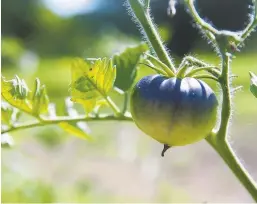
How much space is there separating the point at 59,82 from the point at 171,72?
35.8ft

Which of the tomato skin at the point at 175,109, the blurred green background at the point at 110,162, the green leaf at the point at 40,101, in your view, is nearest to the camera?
the tomato skin at the point at 175,109

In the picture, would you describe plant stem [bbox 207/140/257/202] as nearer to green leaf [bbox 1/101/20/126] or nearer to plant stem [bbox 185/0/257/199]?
plant stem [bbox 185/0/257/199]

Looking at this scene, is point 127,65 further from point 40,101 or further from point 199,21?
point 199,21

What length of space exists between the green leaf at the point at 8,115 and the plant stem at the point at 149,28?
31 cm

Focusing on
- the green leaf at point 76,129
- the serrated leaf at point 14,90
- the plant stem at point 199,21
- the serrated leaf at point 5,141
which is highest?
the plant stem at point 199,21

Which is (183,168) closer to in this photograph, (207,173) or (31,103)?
(207,173)

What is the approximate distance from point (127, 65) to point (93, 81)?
0.17 metres

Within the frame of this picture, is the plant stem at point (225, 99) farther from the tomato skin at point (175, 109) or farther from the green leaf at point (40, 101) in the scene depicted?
the green leaf at point (40, 101)

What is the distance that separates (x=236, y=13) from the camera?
51.1 feet

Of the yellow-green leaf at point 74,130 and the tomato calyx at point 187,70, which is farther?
the yellow-green leaf at point 74,130

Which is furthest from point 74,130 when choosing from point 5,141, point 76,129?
point 5,141

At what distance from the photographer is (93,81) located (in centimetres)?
81

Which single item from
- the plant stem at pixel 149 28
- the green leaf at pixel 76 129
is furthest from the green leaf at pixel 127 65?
the plant stem at pixel 149 28

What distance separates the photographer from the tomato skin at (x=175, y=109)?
0.67 metres
